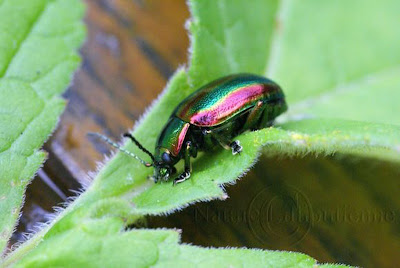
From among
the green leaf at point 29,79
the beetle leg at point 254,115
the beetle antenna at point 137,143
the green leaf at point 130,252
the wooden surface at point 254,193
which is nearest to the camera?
the green leaf at point 130,252

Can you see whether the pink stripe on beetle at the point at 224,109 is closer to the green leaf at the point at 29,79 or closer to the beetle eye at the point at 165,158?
the beetle eye at the point at 165,158

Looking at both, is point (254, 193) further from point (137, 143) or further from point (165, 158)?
point (137, 143)

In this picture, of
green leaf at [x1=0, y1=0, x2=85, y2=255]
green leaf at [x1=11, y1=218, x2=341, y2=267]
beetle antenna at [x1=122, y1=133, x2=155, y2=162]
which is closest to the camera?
green leaf at [x1=11, y1=218, x2=341, y2=267]

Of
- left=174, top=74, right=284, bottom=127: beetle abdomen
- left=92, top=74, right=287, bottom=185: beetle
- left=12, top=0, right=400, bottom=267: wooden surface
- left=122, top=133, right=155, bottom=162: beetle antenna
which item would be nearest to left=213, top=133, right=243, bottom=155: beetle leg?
left=92, top=74, right=287, bottom=185: beetle

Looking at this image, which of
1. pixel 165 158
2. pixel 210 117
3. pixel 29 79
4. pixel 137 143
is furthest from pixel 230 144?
pixel 29 79

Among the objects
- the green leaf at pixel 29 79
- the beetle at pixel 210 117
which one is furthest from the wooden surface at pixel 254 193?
the beetle at pixel 210 117

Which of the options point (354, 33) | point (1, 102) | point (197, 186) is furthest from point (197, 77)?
point (354, 33)

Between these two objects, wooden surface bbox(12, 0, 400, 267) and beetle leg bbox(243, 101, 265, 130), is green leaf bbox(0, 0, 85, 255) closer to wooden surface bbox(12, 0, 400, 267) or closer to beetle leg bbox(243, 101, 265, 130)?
wooden surface bbox(12, 0, 400, 267)
